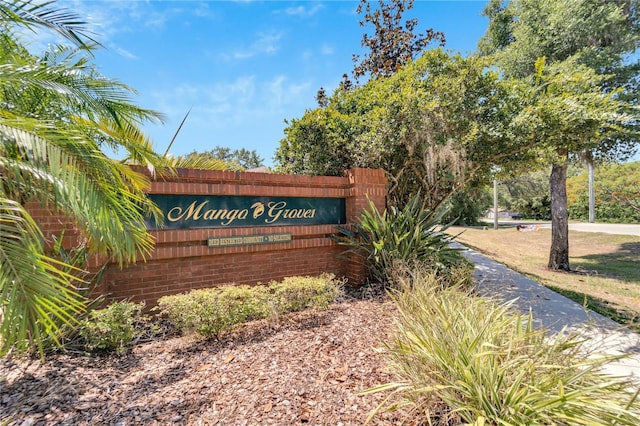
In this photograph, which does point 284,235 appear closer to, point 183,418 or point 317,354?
point 317,354

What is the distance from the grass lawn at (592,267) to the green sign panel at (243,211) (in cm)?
329

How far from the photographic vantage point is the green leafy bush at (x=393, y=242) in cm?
569

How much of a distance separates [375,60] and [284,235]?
9782mm

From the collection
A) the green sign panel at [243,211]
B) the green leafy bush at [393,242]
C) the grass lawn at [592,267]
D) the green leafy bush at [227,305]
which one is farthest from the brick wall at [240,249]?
the grass lawn at [592,267]

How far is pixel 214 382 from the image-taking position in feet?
9.39

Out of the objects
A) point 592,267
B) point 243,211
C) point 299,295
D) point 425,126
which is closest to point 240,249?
point 243,211

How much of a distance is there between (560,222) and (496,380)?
11.3m

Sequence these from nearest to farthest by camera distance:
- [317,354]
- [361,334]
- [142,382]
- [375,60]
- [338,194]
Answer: [142,382] → [317,354] → [361,334] → [338,194] → [375,60]

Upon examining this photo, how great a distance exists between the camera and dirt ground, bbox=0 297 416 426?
2.38m

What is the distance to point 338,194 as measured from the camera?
6.25m

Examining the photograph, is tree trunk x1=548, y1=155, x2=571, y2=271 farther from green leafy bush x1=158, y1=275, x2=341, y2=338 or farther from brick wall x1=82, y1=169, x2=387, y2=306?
green leafy bush x1=158, y1=275, x2=341, y2=338

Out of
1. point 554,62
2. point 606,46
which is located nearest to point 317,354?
point 554,62

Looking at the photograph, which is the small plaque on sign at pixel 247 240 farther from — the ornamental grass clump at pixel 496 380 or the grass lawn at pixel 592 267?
the grass lawn at pixel 592 267

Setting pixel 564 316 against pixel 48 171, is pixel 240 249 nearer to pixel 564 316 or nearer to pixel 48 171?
pixel 48 171
